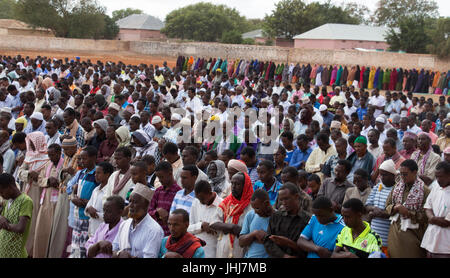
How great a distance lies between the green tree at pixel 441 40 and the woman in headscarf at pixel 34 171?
31.7 meters

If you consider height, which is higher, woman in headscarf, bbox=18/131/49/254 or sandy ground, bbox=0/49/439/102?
sandy ground, bbox=0/49/439/102

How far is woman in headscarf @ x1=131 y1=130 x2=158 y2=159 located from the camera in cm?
724

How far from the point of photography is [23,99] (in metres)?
11.7

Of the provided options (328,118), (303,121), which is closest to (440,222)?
(303,121)

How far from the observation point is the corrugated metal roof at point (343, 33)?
49.1 m

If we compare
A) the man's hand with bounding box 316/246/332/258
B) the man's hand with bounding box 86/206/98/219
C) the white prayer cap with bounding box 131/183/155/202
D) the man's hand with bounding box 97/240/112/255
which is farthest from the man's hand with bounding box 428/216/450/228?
the man's hand with bounding box 86/206/98/219

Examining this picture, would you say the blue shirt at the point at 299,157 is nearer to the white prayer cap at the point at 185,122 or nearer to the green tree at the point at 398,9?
the white prayer cap at the point at 185,122

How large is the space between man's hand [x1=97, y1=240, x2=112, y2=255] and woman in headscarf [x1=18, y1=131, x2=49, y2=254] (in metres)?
2.29

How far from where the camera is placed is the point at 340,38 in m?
49.0

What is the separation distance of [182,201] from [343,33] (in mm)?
48104

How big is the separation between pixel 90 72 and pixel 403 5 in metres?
64.8

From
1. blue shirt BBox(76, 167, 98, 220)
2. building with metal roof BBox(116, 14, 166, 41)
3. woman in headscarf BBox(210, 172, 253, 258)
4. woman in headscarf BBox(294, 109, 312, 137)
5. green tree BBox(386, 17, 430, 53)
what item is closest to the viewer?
woman in headscarf BBox(210, 172, 253, 258)

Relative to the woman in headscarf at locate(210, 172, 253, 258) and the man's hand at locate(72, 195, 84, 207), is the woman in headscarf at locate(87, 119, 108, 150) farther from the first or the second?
the woman in headscarf at locate(210, 172, 253, 258)
